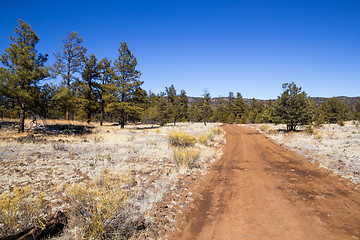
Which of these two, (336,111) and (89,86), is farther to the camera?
(336,111)

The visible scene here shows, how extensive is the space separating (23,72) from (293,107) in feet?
92.4

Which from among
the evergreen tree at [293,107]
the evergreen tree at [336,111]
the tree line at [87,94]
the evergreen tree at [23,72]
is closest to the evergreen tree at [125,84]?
the tree line at [87,94]

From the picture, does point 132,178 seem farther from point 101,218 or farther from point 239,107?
point 239,107

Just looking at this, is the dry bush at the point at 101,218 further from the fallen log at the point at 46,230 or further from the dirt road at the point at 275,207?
Answer: the dirt road at the point at 275,207

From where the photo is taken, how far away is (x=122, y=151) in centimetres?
1049

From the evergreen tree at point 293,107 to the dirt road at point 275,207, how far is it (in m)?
15.7

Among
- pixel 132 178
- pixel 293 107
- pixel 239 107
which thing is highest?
pixel 239 107

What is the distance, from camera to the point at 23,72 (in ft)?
43.0

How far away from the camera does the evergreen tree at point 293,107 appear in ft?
66.1

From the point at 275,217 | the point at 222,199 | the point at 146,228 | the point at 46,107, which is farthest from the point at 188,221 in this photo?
the point at 46,107

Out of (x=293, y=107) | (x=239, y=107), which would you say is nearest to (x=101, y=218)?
(x=293, y=107)

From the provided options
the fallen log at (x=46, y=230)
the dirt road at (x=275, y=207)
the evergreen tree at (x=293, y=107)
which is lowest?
the dirt road at (x=275, y=207)

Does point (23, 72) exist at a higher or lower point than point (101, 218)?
higher

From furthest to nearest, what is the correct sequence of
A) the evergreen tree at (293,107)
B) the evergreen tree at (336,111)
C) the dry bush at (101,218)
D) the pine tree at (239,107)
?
the pine tree at (239,107) < the evergreen tree at (336,111) < the evergreen tree at (293,107) < the dry bush at (101,218)
